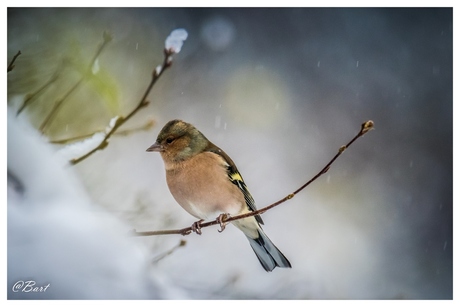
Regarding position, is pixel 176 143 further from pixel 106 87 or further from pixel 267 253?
pixel 267 253

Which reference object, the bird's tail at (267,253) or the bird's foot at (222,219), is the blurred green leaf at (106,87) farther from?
the bird's tail at (267,253)

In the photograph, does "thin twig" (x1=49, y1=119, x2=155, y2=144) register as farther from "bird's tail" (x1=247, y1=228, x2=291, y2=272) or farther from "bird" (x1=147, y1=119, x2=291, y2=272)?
"bird's tail" (x1=247, y1=228, x2=291, y2=272)
